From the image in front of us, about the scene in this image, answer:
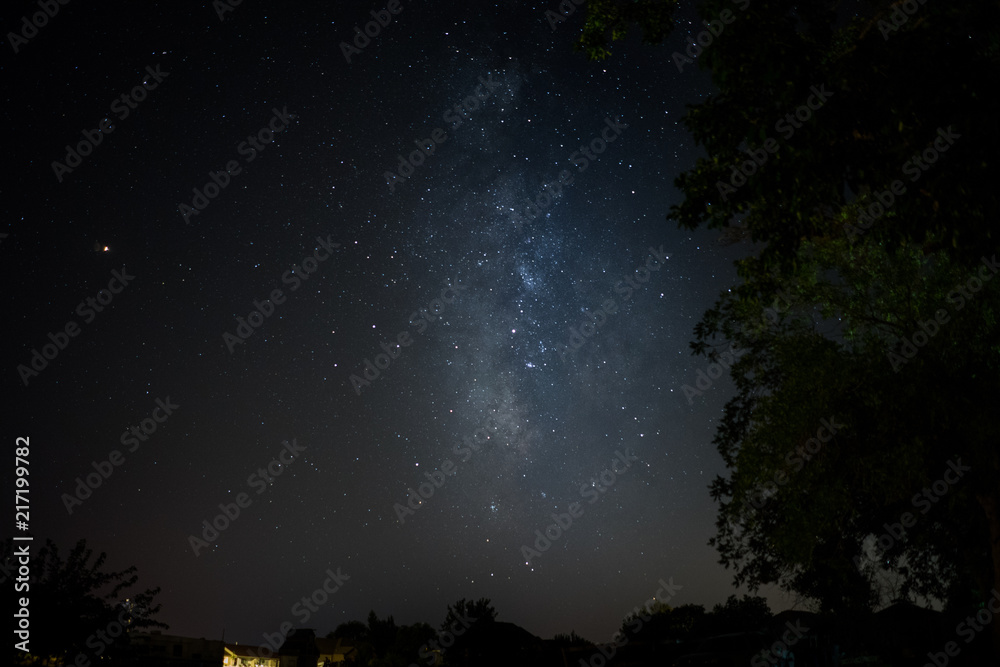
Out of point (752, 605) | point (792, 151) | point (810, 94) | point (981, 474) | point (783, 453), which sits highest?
point (810, 94)

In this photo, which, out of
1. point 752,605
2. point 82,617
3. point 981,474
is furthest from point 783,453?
point 752,605

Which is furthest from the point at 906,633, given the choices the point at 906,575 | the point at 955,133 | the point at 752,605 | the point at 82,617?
the point at 752,605

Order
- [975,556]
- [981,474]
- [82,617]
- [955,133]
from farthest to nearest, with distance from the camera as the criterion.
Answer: [975,556]
[82,617]
[981,474]
[955,133]

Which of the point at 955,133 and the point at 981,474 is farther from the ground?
the point at 955,133

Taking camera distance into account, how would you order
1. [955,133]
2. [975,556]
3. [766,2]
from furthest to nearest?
[975,556], [766,2], [955,133]

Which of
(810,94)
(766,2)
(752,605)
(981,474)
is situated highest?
(766,2)

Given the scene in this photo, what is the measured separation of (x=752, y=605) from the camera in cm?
5662

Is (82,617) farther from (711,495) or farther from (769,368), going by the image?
(769,368)

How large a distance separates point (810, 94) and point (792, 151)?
3.07 ft

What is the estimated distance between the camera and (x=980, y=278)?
12664 mm

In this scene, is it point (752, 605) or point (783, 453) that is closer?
point (783, 453)

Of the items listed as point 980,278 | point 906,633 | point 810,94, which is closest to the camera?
point 810,94

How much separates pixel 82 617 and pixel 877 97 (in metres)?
18.1

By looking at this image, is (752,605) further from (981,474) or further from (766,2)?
(766,2)
